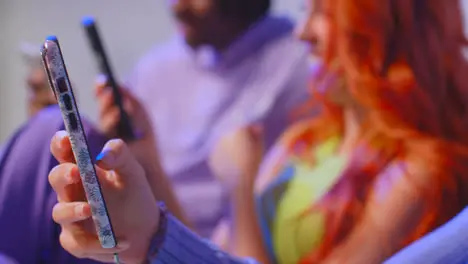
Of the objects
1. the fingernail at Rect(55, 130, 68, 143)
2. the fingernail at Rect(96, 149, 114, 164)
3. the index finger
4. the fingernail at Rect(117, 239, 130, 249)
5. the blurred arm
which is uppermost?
the fingernail at Rect(55, 130, 68, 143)

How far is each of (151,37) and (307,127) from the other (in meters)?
0.30

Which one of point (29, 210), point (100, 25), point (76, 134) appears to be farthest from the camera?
point (100, 25)

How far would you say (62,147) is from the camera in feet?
1.13

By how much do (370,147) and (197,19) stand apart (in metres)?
0.29

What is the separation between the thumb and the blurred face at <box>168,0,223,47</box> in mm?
401

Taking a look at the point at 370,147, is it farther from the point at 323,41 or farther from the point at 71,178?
the point at 71,178

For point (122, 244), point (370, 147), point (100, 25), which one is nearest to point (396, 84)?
point (370, 147)

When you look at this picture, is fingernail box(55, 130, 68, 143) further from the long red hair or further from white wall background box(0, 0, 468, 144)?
white wall background box(0, 0, 468, 144)


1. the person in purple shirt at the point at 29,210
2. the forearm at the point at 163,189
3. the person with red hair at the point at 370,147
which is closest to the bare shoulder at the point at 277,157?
the person with red hair at the point at 370,147

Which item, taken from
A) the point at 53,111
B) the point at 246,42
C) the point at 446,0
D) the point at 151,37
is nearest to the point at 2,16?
the point at 151,37

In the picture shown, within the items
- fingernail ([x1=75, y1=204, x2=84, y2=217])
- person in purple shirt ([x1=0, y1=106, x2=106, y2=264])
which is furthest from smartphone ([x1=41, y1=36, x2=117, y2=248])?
person in purple shirt ([x1=0, y1=106, x2=106, y2=264])

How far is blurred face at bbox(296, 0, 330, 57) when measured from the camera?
56 centimetres

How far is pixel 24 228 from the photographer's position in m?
0.46

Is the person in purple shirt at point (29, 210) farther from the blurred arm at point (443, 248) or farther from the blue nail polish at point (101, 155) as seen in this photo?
the blurred arm at point (443, 248)
